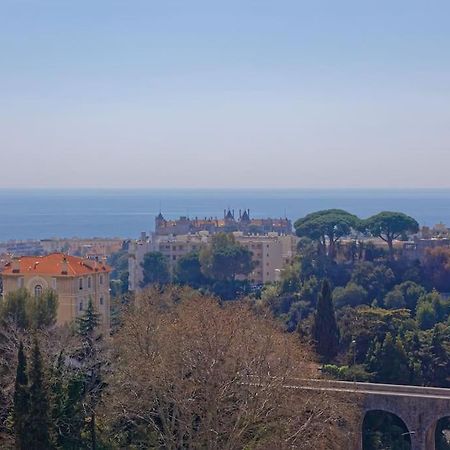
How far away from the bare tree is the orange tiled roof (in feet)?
44.7

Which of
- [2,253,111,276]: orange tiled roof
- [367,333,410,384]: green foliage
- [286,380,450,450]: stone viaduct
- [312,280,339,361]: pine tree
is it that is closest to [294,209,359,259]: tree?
[312,280,339,361]: pine tree

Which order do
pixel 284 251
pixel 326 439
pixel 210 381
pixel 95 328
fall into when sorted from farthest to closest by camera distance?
pixel 284 251 < pixel 95 328 < pixel 326 439 < pixel 210 381

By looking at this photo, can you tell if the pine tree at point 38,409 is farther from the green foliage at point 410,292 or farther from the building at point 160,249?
the building at point 160,249

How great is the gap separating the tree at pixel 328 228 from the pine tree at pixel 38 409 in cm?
3573

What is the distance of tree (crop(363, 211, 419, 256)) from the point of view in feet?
178

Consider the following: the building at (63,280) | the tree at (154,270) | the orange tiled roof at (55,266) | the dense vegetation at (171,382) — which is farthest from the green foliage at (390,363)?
the tree at (154,270)

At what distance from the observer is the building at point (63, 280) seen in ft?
114

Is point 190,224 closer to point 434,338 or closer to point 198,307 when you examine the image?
point 434,338

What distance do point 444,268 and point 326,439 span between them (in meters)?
31.8

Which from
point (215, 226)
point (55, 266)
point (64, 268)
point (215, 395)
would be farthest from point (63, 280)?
point (215, 226)

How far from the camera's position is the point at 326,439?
2142 cm

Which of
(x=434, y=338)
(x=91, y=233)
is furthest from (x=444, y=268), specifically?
(x=91, y=233)

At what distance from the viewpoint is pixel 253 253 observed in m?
59.0

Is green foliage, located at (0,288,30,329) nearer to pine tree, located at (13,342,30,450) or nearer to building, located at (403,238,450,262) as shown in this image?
pine tree, located at (13,342,30,450)
